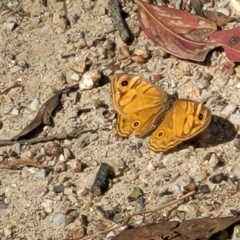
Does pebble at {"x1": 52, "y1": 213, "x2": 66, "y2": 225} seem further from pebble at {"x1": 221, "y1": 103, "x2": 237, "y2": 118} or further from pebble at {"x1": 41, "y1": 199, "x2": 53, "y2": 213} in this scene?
pebble at {"x1": 221, "y1": 103, "x2": 237, "y2": 118}

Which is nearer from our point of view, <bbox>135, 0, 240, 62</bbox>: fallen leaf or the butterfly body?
the butterfly body

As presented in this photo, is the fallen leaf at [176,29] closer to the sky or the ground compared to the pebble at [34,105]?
closer to the sky

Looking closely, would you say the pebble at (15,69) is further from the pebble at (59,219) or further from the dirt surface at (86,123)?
the pebble at (59,219)

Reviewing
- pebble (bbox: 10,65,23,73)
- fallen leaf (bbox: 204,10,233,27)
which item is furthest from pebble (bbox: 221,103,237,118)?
pebble (bbox: 10,65,23,73)

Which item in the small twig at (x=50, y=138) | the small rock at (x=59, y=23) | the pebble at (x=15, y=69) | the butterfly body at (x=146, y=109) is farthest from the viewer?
the small rock at (x=59, y=23)

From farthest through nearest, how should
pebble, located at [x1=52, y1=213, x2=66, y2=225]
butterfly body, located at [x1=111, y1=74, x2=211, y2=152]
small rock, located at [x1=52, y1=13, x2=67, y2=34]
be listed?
small rock, located at [x1=52, y1=13, x2=67, y2=34] → butterfly body, located at [x1=111, y1=74, x2=211, y2=152] → pebble, located at [x1=52, y1=213, x2=66, y2=225]

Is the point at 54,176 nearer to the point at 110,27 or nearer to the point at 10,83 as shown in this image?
the point at 10,83

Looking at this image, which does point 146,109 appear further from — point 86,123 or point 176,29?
point 176,29

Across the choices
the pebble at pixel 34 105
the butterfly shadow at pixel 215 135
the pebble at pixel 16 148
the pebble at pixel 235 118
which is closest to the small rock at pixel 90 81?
the pebble at pixel 34 105
